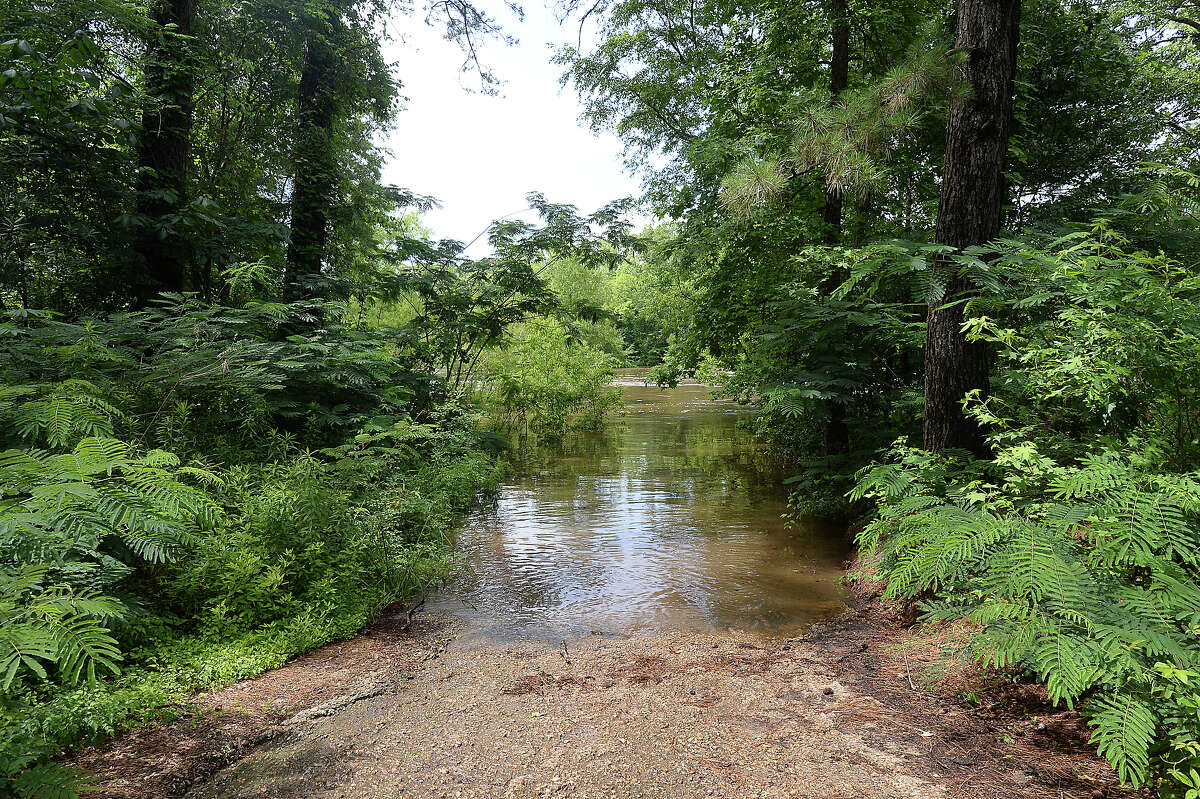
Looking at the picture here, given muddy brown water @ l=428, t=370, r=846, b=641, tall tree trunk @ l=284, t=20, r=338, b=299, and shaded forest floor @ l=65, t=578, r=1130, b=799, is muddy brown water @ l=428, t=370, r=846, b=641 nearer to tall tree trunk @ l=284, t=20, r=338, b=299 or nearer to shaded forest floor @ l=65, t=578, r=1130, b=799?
shaded forest floor @ l=65, t=578, r=1130, b=799

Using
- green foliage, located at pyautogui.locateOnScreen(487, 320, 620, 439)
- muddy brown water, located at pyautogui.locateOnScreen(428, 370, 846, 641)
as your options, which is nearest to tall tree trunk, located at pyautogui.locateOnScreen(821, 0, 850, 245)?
muddy brown water, located at pyautogui.locateOnScreen(428, 370, 846, 641)

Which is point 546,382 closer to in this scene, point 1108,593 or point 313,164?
point 313,164

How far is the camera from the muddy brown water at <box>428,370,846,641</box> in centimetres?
522

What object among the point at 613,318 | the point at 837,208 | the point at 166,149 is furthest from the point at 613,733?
the point at 613,318

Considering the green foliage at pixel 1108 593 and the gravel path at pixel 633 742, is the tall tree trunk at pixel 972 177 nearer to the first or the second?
the green foliage at pixel 1108 593

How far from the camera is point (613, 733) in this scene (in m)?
3.15

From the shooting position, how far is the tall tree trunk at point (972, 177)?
4.55 meters

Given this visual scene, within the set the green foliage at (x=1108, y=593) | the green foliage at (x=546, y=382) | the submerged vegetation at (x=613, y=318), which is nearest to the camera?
the green foliage at (x=1108, y=593)

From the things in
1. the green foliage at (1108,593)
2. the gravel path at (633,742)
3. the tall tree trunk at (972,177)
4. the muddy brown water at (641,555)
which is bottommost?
the muddy brown water at (641,555)

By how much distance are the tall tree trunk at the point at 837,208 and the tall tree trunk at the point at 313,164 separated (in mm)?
7707

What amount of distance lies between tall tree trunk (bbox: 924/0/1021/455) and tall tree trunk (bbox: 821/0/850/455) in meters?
3.25

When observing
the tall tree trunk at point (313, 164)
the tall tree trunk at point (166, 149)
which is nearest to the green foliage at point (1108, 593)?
the tall tree trunk at point (166, 149)

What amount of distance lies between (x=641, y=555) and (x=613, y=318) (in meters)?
7.62

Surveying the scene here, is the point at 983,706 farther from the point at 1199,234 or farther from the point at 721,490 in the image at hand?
the point at 721,490
